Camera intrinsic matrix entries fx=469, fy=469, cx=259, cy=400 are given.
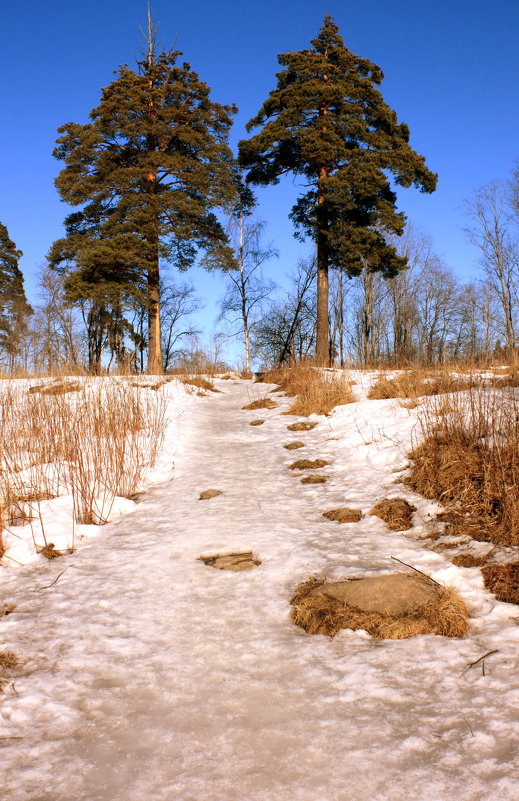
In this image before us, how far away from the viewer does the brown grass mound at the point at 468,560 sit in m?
2.70

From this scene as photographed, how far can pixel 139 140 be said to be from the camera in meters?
16.4

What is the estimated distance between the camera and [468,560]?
273 cm

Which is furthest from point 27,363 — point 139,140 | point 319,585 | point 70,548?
point 139,140

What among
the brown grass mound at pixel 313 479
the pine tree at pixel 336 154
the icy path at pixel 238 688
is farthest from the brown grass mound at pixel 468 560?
the pine tree at pixel 336 154

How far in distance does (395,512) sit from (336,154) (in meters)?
13.8

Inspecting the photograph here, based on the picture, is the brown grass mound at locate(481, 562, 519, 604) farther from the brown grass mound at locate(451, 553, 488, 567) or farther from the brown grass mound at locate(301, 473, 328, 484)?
the brown grass mound at locate(301, 473, 328, 484)

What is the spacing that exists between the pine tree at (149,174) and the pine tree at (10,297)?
1444 cm

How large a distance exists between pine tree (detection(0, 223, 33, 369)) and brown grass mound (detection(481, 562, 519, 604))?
2954 centimetres

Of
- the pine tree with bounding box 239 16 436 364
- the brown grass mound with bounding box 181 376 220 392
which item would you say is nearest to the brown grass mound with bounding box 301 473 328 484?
the brown grass mound with bounding box 181 376 220 392

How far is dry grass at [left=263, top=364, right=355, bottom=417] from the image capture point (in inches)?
315

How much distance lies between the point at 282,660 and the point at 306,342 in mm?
29545

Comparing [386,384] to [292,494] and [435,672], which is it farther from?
[435,672]

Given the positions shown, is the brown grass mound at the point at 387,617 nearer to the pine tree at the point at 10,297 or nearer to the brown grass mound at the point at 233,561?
the brown grass mound at the point at 233,561

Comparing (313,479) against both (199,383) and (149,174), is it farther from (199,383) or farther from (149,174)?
(149,174)
